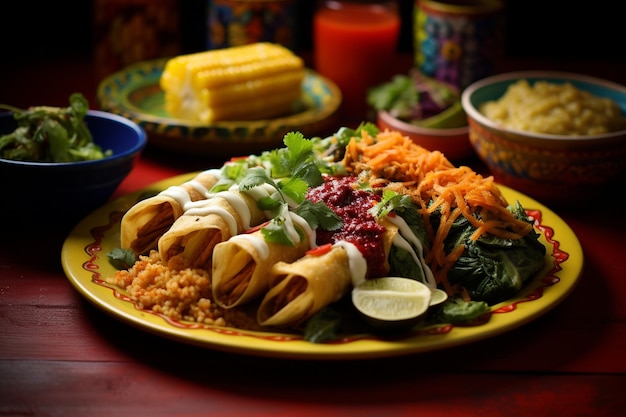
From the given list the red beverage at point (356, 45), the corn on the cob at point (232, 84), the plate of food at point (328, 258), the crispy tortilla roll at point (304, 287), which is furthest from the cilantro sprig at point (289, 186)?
the red beverage at point (356, 45)

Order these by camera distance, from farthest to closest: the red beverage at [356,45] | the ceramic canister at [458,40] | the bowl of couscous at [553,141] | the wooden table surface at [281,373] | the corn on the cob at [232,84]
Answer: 1. the red beverage at [356,45]
2. the ceramic canister at [458,40]
3. the corn on the cob at [232,84]
4. the bowl of couscous at [553,141]
5. the wooden table surface at [281,373]

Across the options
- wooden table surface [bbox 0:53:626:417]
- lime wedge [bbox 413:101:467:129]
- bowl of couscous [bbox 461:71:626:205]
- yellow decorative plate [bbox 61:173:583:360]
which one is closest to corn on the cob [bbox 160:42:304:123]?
lime wedge [bbox 413:101:467:129]

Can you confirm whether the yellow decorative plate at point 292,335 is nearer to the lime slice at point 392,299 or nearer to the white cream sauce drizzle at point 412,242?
the lime slice at point 392,299

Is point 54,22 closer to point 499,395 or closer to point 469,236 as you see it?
point 469,236

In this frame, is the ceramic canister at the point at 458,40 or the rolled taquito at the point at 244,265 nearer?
the rolled taquito at the point at 244,265

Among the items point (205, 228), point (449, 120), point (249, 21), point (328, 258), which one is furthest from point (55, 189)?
point (249, 21)
